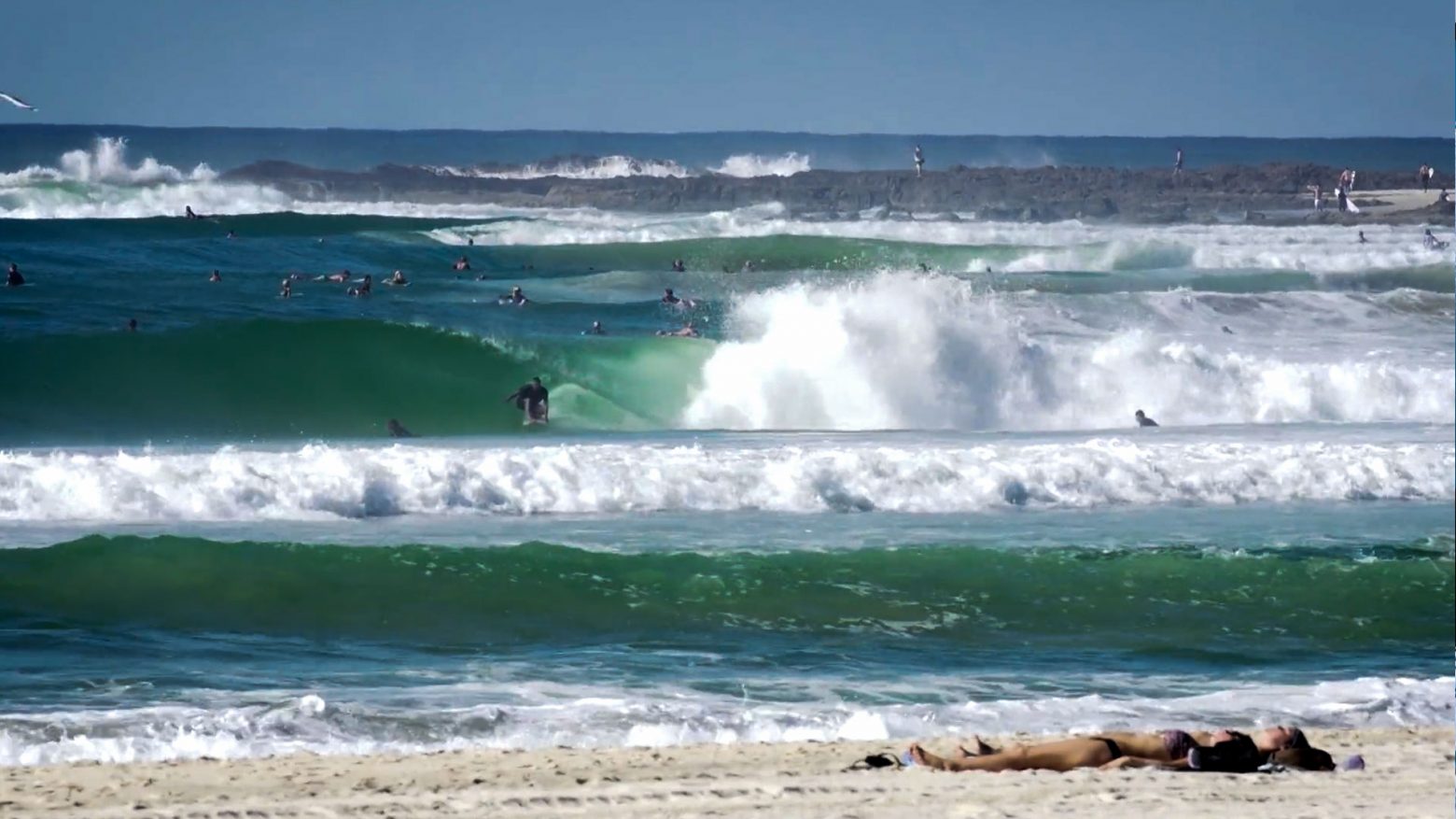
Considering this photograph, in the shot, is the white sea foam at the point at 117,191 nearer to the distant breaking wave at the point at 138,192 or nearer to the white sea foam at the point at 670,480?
the distant breaking wave at the point at 138,192

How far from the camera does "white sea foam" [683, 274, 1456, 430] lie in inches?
743

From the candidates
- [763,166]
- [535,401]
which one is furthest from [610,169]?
[535,401]

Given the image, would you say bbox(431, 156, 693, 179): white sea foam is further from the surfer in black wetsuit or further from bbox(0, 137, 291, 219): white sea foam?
the surfer in black wetsuit

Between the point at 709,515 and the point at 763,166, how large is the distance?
6847 cm

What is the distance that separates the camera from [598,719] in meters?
7.71

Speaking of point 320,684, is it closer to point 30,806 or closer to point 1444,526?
point 30,806

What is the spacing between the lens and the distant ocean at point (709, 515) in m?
8.27

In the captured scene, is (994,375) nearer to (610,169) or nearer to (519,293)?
(519,293)

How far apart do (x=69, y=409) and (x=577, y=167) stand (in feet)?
201

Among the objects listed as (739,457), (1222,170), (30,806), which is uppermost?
(1222,170)

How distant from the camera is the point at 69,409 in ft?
62.5

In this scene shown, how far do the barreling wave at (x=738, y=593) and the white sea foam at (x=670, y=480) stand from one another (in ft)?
4.52

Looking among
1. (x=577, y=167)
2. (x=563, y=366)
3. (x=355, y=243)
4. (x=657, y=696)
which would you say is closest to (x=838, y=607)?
(x=657, y=696)

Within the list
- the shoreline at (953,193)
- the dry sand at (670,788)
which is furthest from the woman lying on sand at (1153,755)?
the shoreline at (953,193)
